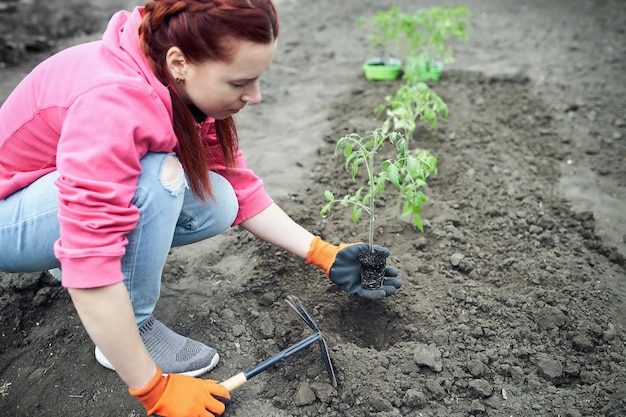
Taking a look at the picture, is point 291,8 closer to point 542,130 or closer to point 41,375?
point 542,130

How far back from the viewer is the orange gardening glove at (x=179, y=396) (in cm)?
161

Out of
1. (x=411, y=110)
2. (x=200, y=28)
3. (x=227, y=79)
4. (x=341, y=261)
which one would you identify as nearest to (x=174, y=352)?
(x=341, y=261)

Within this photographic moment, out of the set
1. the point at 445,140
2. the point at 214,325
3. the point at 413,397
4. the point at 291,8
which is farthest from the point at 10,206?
the point at 291,8

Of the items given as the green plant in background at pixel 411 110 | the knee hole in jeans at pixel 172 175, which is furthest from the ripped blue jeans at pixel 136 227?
the green plant in background at pixel 411 110

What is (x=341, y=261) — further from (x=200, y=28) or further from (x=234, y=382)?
(x=200, y=28)

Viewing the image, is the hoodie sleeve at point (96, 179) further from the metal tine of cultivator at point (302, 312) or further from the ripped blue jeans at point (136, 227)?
the metal tine of cultivator at point (302, 312)

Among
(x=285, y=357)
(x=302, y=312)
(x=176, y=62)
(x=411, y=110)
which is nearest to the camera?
(x=176, y=62)

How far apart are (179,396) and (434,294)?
3.88 ft

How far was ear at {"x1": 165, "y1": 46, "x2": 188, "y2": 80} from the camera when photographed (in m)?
1.54

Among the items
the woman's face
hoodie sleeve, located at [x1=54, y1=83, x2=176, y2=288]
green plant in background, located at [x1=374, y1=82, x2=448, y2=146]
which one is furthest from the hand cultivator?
green plant in background, located at [x1=374, y1=82, x2=448, y2=146]

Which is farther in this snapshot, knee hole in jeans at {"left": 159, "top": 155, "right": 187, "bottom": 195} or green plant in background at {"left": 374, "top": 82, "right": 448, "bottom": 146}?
green plant in background at {"left": 374, "top": 82, "right": 448, "bottom": 146}

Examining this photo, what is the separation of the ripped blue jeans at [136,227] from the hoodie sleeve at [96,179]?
15 centimetres

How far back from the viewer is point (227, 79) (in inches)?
62.8

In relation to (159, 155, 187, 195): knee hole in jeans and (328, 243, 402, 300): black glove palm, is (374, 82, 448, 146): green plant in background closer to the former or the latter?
(328, 243, 402, 300): black glove palm
